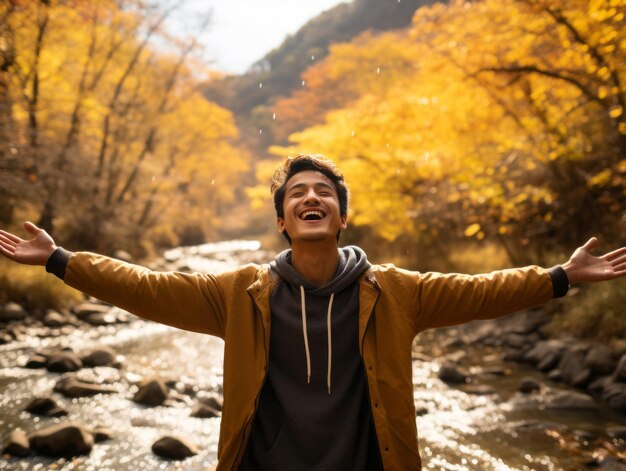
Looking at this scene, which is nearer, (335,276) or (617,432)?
(335,276)

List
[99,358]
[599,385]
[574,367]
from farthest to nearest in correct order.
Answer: [99,358] → [574,367] → [599,385]

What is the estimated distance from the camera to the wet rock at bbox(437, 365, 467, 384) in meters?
6.82

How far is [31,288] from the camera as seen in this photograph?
9398mm

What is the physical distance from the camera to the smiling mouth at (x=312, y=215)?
241 cm

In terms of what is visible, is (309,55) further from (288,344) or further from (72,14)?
(288,344)

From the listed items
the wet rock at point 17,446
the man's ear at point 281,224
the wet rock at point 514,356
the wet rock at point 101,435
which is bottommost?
the wet rock at point 101,435

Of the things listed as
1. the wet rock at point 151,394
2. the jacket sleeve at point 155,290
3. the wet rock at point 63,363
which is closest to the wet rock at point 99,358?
the wet rock at point 63,363

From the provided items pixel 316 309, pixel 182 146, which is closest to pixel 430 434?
pixel 316 309

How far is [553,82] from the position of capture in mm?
7844

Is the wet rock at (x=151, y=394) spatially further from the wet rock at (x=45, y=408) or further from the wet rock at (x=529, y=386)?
the wet rock at (x=529, y=386)

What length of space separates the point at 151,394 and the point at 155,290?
13.2 feet

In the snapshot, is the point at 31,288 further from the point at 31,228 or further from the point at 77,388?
the point at 31,228

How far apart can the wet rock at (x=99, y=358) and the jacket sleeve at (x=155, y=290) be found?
5357mm

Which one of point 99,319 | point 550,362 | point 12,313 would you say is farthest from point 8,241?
point 99,319
